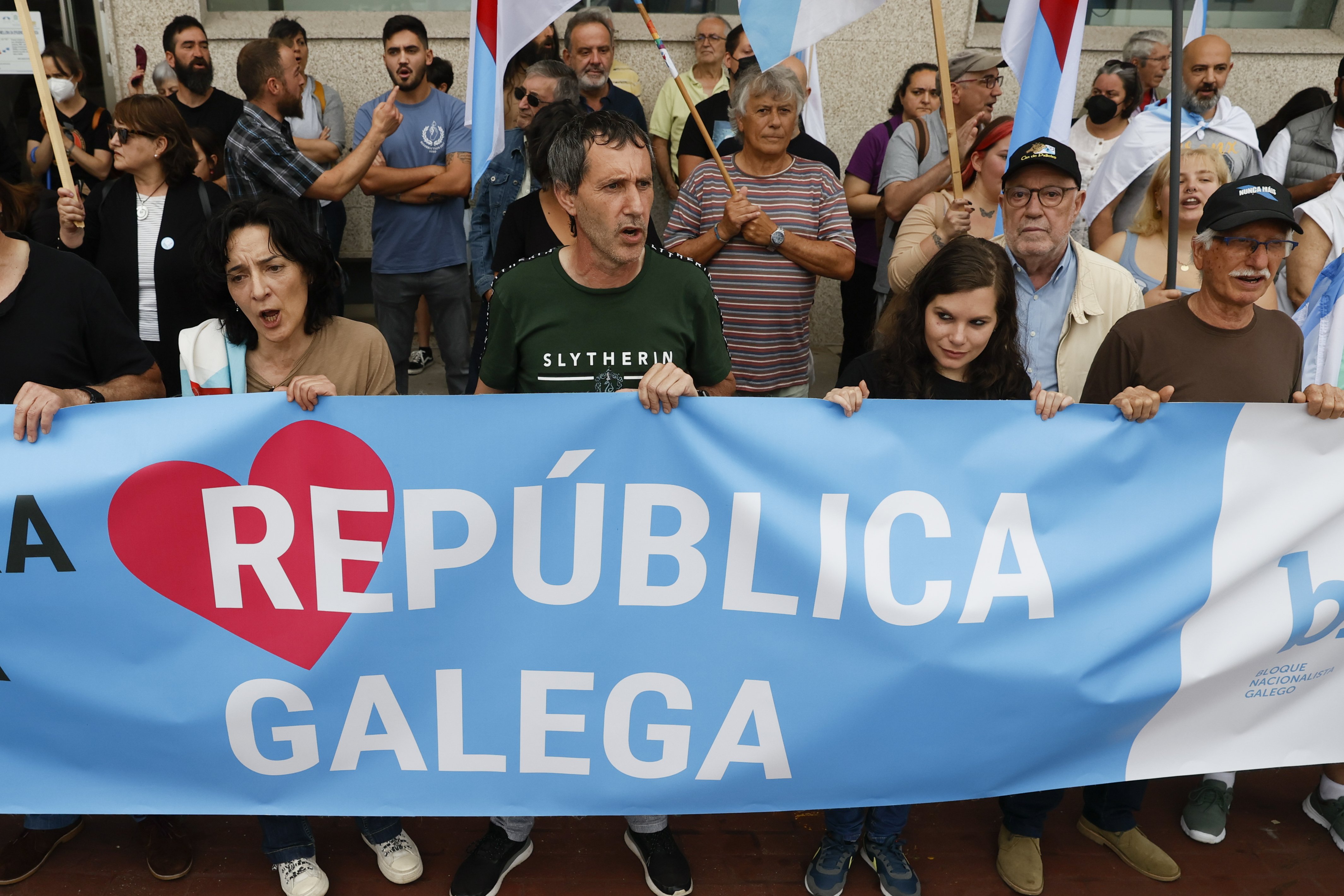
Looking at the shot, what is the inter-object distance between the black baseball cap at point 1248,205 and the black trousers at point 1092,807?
65.7 inches

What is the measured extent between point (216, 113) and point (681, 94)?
8.84 feet

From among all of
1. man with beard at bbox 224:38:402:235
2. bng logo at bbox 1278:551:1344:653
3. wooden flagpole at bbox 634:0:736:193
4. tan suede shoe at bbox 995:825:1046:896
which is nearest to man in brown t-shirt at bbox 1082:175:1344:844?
bng logo at bbox 1278:551:1344:653

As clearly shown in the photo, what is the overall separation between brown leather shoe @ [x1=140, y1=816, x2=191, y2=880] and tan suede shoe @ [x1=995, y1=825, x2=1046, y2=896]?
2471 millimetres

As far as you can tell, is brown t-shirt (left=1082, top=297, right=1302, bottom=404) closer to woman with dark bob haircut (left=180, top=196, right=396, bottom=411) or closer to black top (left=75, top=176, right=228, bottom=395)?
woman with dark bob haircut (left=180, top=196, right=396, bottom=411)

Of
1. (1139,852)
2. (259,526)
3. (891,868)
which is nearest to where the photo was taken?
(259,526)

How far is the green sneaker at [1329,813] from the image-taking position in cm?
350

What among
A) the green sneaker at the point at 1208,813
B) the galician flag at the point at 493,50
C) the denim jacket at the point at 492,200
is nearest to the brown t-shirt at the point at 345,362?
the galician flag at the point at 493,50

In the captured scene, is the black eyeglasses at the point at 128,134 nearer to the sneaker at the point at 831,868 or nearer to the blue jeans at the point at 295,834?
the blue jeans at the point at 295,834

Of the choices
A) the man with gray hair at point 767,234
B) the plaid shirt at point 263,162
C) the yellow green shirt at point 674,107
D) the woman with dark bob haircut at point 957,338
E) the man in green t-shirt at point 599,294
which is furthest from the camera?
the yellow green shirt at point 674,107

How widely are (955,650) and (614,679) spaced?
0.91m

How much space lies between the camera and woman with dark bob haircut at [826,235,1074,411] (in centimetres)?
303

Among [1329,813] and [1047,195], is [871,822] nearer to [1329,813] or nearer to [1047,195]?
[1329,813]

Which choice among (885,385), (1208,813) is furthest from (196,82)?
(1208,813)

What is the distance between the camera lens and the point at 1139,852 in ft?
11.1
